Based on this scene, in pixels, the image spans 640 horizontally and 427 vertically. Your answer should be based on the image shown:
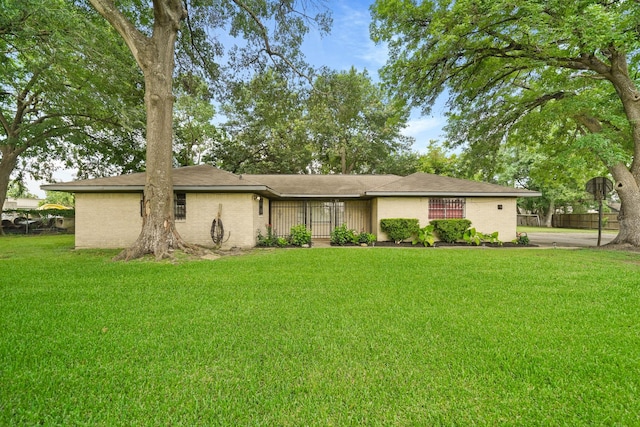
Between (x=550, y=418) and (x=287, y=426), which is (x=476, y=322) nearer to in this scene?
(x=550, y=418)

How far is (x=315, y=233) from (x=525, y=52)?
11345mm

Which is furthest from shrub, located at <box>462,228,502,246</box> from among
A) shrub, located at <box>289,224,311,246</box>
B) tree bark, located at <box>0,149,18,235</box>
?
tree bark, located at <box>0,149,18,235</box>

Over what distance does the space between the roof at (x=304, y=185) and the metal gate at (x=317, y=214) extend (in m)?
0.89

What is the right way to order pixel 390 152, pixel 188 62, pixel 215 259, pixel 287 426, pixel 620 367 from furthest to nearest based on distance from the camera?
pixel 390 152 < pixel 188 62 < pixel 215 259 < pixel 620 367 < pixel 287 426

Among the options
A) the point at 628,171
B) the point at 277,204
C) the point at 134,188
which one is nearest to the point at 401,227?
the point at 277,204

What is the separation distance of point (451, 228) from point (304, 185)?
742cm

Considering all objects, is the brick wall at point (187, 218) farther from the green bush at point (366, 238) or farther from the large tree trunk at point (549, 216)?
the large tree trunk at point (549, 216)

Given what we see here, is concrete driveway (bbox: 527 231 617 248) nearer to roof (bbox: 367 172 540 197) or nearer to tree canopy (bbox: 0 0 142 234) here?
roof (bbox: 367 172 540 197)

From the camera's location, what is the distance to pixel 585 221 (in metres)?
25.3

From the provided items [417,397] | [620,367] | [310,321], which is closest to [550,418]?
[417,397]

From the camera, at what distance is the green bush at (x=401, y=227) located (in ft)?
40.1

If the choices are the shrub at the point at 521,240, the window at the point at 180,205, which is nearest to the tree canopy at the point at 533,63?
the shrub at the point at 521,240

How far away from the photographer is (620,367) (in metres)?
2.51

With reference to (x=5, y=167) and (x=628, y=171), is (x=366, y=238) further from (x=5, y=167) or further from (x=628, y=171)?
(x=5, y=167)
